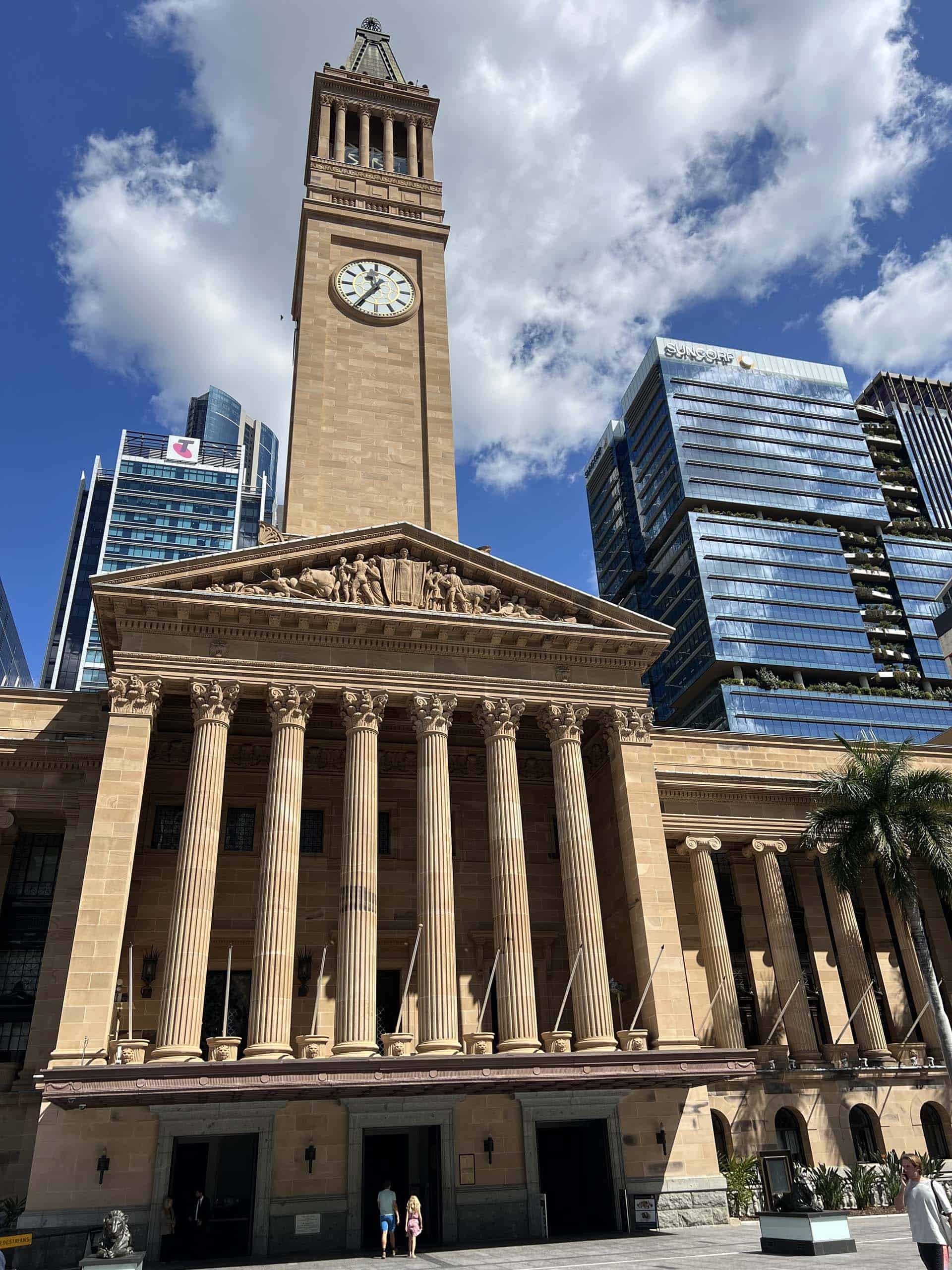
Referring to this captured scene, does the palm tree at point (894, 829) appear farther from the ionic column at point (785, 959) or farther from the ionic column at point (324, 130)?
the ionic column at point (324, 130)

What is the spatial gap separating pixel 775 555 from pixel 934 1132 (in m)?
99.8

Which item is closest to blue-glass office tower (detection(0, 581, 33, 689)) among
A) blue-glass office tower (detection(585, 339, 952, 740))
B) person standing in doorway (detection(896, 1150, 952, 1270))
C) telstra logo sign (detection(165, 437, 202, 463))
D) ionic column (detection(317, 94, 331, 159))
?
telstra logo sign (detection(165, 437, 202, 463))

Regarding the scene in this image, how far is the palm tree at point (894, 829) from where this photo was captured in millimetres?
35531

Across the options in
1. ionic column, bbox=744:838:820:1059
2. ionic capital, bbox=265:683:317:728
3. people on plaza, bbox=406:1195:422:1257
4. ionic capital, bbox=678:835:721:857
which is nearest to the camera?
people on plaza, bbox=406:1195:422:1257

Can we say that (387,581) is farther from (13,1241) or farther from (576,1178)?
(13,1241)

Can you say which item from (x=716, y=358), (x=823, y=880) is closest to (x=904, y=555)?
(x=716, y=358)

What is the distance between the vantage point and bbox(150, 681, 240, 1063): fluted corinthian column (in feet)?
89.4

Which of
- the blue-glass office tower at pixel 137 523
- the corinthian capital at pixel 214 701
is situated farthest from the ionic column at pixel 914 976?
the blue-glass office tower at pixel 137 523

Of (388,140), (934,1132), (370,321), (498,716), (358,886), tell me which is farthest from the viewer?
(388,140)

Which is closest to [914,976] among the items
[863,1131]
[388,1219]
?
[863,1131]

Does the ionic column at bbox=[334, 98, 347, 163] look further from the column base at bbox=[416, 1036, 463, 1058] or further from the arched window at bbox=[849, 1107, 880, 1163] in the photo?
the arched window at bbox=[849, 1107, 880, 1163]

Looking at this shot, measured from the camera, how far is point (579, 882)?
3300 centimetres

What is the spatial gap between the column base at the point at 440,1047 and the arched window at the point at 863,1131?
18.2m

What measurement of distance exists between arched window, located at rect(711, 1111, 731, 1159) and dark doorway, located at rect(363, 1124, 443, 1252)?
36.5ft
